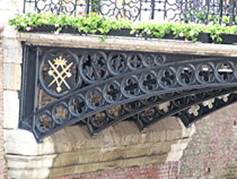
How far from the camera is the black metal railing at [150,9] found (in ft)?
27.3

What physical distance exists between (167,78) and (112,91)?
24.9 inches

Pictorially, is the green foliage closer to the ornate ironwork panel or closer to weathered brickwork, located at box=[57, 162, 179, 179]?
the ornate ironwork panel

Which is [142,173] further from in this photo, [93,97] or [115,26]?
[115,26]

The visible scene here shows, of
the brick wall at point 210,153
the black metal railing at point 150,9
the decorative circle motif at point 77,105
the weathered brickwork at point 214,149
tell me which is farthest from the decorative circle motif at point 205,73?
the weathered brickwork at point 214,149

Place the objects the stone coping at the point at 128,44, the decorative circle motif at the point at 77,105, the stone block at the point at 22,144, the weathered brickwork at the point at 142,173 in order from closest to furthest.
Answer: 1. the stone coping at the point at 128,44
2. the decorative circle motif at the point at 77,105
3. the stone block at the point at 22,144
4. the weathered brickwork at the point at 142,173

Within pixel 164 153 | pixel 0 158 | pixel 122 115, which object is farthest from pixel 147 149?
pixel 0 158

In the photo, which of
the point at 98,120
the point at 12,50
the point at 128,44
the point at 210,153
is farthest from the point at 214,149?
the point at 128,44

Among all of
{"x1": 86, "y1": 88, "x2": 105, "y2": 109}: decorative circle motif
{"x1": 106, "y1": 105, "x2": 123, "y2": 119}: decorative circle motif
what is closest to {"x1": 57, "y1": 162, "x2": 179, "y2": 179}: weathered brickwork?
{"x1": 106, "y1": 105, "x2": 123, "y2": 119}: decorative circle motif

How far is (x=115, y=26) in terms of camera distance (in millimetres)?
8227

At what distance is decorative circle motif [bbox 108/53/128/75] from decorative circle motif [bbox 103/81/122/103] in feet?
0.38

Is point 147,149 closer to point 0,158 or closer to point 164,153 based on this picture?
point 164,153

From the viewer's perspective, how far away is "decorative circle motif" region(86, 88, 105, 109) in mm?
8375

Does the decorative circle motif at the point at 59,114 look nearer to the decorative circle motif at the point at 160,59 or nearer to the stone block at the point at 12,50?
the stone block at the point at 12,50

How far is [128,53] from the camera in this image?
820 cm
